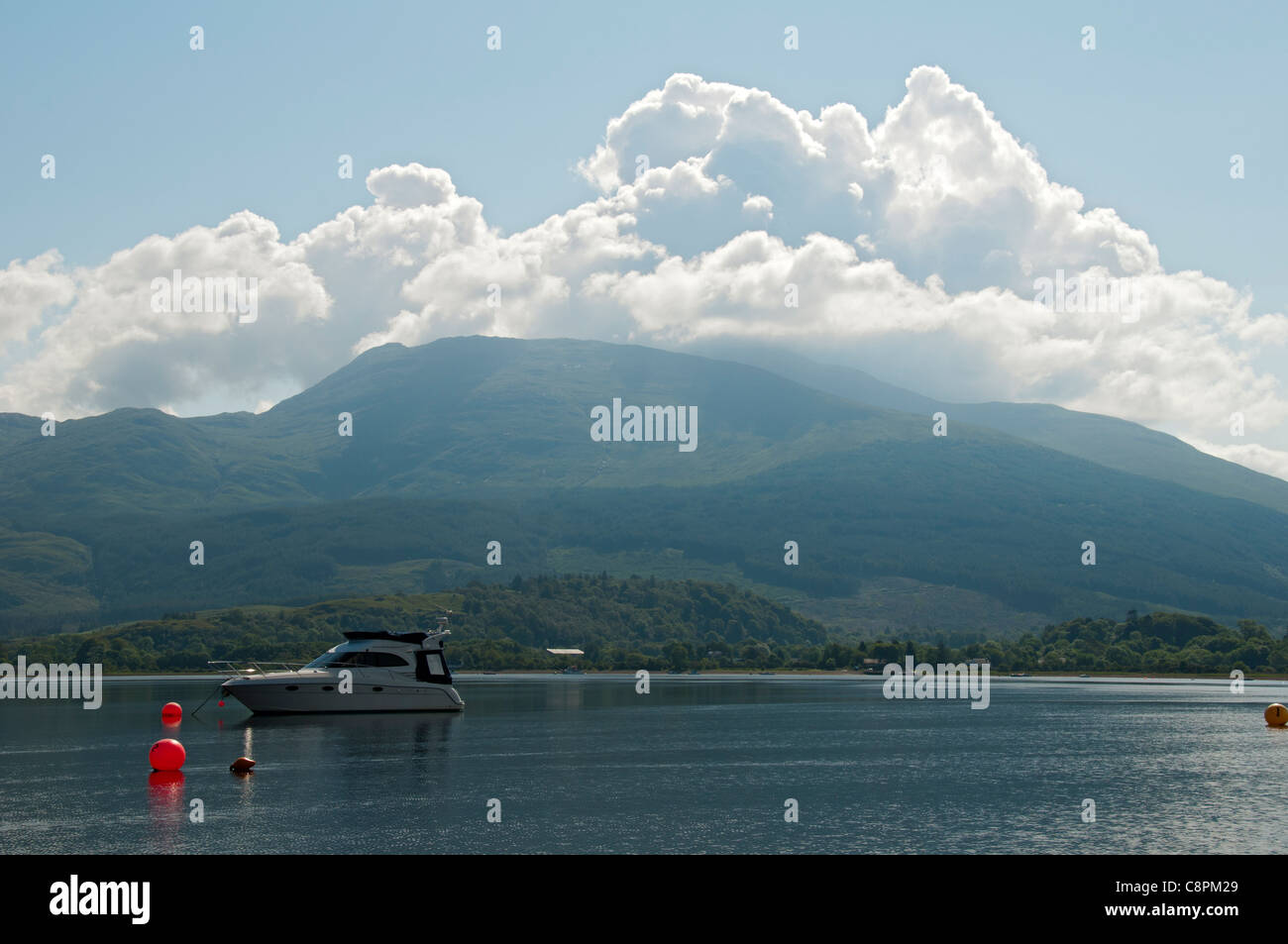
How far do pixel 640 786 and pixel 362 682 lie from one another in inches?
1930

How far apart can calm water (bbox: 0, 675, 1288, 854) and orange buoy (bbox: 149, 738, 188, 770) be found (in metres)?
1.15

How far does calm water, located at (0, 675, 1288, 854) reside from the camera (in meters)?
43.0

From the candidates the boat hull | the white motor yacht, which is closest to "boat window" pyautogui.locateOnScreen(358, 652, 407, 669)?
the white motor yacht

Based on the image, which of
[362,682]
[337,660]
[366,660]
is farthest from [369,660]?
[337,660]

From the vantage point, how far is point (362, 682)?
100688 millimetres

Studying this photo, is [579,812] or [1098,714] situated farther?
[1098,714]

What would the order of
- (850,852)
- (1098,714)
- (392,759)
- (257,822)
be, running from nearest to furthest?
(850,852)
(257,822)
(392,759)
(1098,714)

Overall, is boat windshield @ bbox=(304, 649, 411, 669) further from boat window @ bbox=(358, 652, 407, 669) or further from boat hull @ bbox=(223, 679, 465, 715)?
boat hull @ bbox=(223, 679, 465, 715)

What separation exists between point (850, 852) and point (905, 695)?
133 meters

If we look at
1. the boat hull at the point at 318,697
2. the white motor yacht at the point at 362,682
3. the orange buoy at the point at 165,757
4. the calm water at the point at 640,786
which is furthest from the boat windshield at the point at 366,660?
the orange buoy at the point at 165,757
